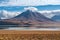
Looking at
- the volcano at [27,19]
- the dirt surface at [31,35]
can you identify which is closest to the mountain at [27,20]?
the volcano at [27,19]

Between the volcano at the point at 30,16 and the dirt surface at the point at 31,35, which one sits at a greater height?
the volcano at the point at 30,16

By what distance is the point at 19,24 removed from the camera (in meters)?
1.75

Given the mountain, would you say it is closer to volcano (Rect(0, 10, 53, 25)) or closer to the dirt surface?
volcano (Rect(0, 10, 53, 25))

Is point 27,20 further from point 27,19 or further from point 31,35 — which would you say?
point 31,35

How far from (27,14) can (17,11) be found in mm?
113

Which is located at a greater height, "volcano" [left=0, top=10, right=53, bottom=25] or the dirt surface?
"volcano" [left=0, top=10, right=53, bottom=25]

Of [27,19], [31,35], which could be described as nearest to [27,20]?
[27,19]

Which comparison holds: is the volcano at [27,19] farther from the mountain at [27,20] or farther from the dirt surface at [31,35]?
the dirt surface at [31,35]

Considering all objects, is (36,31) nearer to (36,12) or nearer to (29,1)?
(36,12)

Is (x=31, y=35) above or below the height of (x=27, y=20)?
below

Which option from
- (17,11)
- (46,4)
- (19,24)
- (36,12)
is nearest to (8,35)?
(19,24)

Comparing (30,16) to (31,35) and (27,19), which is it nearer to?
(27,19)

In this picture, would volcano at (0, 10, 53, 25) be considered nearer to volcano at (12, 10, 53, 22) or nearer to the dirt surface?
volcano at (12, 10, 53, 22)

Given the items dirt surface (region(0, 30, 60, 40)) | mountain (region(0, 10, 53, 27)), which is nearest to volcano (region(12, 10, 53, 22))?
mountain (region(0, 10, 53, 27))
